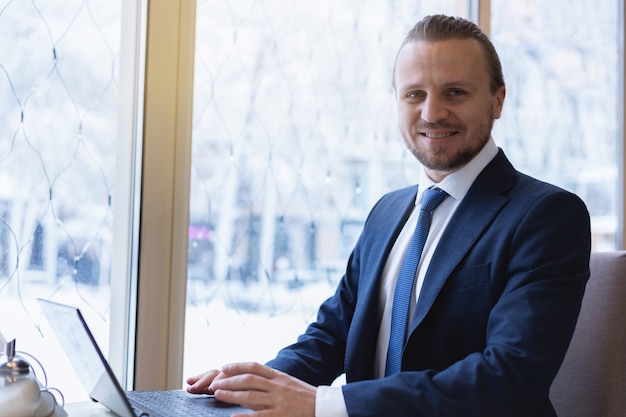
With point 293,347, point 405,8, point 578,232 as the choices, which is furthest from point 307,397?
point 405,8

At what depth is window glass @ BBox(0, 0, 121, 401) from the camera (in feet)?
5.77

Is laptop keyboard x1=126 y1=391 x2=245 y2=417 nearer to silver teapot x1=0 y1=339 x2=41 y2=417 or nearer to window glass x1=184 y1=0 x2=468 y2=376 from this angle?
silver teapot x1=0 y1=339 x2=41 y2=417

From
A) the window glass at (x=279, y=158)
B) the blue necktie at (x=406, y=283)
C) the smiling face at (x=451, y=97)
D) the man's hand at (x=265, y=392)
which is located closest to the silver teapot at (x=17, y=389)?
the man's hand at (x=265, y=392)

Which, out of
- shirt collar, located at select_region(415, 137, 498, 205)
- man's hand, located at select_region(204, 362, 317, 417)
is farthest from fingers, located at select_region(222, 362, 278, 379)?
shirt collar, located at select_region(415, 137, 498, 205)

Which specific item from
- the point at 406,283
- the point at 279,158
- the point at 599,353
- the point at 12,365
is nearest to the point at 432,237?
the point at 406,283

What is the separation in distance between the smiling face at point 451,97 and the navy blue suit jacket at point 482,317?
0.27 ft

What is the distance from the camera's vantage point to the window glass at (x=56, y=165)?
1758 mm

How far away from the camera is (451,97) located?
1.66m

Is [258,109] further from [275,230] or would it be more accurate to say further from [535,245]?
[535,245]

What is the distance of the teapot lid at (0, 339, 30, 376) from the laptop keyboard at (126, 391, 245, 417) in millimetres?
192

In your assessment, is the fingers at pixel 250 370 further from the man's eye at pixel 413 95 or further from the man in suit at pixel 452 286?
the man's eye at pixel 413 95

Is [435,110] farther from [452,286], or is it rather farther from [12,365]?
[12,365]

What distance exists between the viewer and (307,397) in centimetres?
128

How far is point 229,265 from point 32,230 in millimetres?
530
